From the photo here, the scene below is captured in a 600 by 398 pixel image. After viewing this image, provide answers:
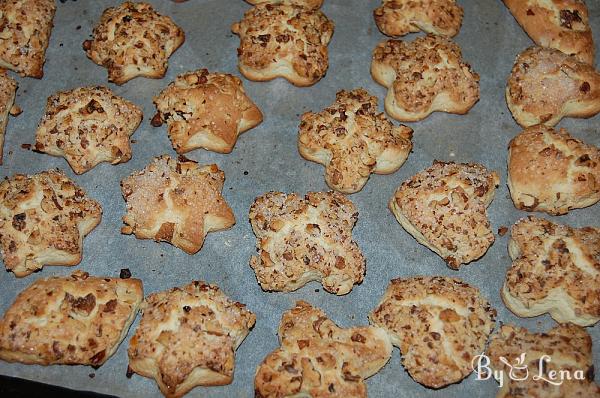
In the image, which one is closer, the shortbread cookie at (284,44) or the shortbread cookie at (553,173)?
the shortbread cookie at (553,173)

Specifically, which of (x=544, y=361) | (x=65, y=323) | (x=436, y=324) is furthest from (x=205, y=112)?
(x=544, y=361)

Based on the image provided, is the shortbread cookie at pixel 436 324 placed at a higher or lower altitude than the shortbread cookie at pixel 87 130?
lower

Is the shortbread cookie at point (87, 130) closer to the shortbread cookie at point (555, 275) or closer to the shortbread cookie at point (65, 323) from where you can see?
the shortbread cookie at point (65, 323)

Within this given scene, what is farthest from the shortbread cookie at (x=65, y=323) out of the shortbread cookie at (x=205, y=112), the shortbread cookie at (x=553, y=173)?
the shortbread cookie at (x=553, y=173)

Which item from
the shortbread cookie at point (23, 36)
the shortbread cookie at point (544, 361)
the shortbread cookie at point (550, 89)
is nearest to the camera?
the shortbread cookie at point (544, 361)

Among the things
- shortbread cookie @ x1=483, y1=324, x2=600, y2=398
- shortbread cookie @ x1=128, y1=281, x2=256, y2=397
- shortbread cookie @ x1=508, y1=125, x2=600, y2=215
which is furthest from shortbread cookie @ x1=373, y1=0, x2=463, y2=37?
shortbread cookie @ x1=128, y1=281, x2=256, y2=397

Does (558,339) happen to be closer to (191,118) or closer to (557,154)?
(557,154)

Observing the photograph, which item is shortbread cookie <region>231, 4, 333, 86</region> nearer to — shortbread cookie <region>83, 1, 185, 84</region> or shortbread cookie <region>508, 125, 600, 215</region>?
shortbread cookie <region>83, 1, 185, 84</region>
